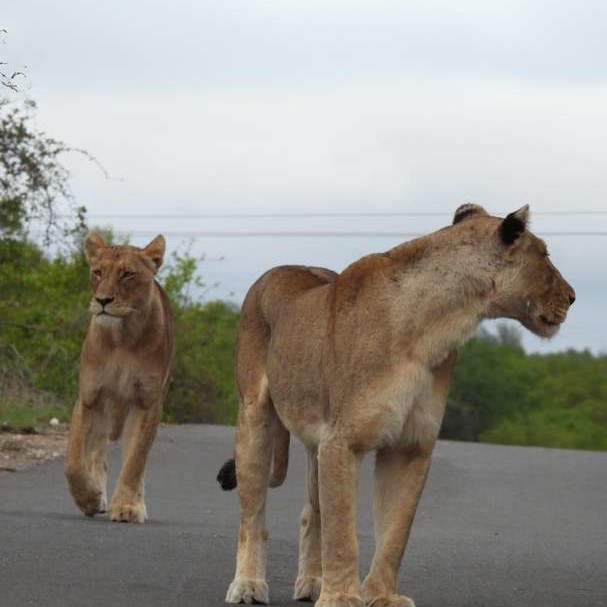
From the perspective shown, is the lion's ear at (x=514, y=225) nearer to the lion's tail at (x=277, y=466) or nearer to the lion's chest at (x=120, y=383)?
the lion's tail at (x=277, y=466)

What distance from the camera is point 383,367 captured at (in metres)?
7.22

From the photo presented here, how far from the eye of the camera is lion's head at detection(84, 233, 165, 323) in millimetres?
11812

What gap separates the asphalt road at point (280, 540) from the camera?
8.03 m

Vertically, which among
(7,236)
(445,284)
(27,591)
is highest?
(7,236)

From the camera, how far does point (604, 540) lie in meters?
12.0

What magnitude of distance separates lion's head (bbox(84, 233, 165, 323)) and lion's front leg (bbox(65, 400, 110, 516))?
24.6 inches

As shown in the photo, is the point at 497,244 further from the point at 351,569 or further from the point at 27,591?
the point at 27,591

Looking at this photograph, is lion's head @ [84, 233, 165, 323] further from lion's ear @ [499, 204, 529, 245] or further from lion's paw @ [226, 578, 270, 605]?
lion's ear @ [499, 204, 529, 245]

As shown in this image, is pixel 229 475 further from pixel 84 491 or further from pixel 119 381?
pixel 119 381

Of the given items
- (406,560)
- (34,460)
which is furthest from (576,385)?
(406,560)

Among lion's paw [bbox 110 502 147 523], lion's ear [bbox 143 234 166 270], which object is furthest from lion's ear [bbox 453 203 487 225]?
lion's ear [bbox 143 234 166 270]

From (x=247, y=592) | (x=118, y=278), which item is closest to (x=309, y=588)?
(x=247, y=592)

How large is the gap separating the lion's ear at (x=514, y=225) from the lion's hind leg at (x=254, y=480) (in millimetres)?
1284

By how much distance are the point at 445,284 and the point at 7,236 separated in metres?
13.2
